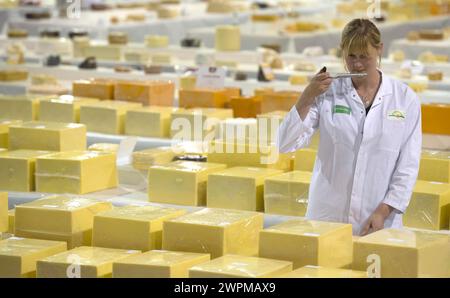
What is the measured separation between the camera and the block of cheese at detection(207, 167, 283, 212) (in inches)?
162

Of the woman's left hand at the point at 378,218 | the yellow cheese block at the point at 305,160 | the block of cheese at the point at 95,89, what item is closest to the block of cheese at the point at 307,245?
the woman's left hand at the point at 378,218

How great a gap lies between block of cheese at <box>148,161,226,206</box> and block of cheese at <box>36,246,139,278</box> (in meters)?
1.21

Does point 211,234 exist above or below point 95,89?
below

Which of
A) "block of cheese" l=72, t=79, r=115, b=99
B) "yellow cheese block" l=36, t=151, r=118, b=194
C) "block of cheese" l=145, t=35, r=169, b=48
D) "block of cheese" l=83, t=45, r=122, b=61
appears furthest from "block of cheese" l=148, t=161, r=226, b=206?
"block of cheese" l=145, t=35, r=169, b=48

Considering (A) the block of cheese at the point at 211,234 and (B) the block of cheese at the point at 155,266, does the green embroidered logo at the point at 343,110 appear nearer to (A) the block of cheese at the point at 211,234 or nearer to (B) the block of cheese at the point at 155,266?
(A) the block of cheese at the point at 211,234

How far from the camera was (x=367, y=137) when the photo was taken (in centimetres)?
335

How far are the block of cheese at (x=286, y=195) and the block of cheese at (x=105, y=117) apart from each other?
4.90 feet

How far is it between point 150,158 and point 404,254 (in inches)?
80.9

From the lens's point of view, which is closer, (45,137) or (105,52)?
(45,137)

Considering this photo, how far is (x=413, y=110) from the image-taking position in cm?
337

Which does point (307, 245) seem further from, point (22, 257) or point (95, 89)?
point (95, 89)

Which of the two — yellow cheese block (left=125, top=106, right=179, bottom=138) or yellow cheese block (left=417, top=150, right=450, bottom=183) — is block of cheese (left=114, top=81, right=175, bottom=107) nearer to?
yellow cheese block (left=125, top=106, right=179, bottom=138)

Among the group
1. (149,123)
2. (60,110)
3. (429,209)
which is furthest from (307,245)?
(60,110)
